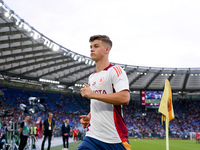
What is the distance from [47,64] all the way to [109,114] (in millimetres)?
33011

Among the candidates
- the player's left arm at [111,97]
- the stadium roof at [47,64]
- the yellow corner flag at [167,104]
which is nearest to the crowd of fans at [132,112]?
the stadium roof at [47,64]

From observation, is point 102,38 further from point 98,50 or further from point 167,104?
point 167,104

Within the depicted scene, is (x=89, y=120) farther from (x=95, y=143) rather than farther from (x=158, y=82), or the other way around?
(x=158, y=82)

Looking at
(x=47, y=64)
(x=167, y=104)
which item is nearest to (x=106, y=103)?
(x=167, y=104)

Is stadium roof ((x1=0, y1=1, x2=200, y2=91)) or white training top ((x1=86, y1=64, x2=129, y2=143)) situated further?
stadium roof ((x1=0, y1=1, x2=200, y2=91))

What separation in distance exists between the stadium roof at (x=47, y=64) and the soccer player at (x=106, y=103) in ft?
63.3

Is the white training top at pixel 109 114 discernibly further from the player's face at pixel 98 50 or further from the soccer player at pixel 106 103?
the player's face at pixel 98 50

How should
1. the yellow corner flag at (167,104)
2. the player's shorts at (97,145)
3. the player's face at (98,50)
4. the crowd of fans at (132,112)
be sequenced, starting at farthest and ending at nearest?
the crowd of fans at (132,112), the yellow corner flag at (167,104), the player's face at (98,50), the player's shorts at (97,145)

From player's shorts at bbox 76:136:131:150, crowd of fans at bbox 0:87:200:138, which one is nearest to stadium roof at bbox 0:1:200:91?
crowd of fans at bbox 0:87:200:138

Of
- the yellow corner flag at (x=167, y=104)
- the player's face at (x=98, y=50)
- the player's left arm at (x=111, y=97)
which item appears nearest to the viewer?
the player's left arm at (x=111, y=97)

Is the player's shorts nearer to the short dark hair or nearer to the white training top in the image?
the white training top

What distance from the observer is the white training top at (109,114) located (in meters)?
2.68

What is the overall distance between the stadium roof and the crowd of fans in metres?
4.02

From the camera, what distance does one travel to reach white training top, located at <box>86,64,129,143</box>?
2676mm
